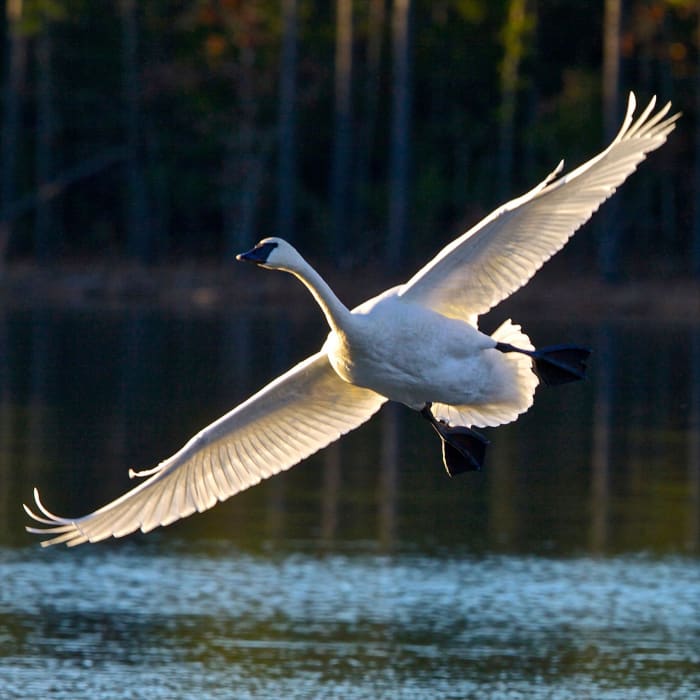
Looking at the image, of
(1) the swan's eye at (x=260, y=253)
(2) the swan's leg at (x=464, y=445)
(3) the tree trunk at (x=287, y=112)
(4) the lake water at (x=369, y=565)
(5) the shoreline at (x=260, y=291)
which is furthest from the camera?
(3) the tree trunk at (x=287, y=112)

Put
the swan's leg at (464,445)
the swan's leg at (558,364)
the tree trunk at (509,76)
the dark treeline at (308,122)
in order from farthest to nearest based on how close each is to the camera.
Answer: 1. the dark treeline at (308,122)
2. the tree trunk at (509,76)
3. the swan's leg at (464,445)
4. the swan's leg at (558,364)

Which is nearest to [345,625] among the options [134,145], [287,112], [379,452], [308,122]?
[379,452]

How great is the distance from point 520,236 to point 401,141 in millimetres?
25489

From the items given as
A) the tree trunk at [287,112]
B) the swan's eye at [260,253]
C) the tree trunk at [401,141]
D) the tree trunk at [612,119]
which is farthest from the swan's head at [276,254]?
the tree trunk at [287,112]

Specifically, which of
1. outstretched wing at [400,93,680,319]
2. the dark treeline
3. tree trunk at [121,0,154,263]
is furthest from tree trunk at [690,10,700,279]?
outstretched wing at [400,93,680,319]

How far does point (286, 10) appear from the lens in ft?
124

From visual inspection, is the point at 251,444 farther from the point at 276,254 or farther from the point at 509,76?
the point at 509,76

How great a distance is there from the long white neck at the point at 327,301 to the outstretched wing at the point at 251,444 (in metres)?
0.41

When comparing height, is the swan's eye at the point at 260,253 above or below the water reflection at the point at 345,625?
above

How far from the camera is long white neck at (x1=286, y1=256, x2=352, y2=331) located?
9500 millimetres

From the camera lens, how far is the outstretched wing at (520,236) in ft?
32.1

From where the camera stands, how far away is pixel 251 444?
34.1ft

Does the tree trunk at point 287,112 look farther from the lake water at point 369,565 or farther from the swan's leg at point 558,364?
the swan's leg at point 558,364

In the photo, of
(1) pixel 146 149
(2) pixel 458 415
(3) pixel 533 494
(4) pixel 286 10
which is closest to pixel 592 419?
(3) pixel 533 494
